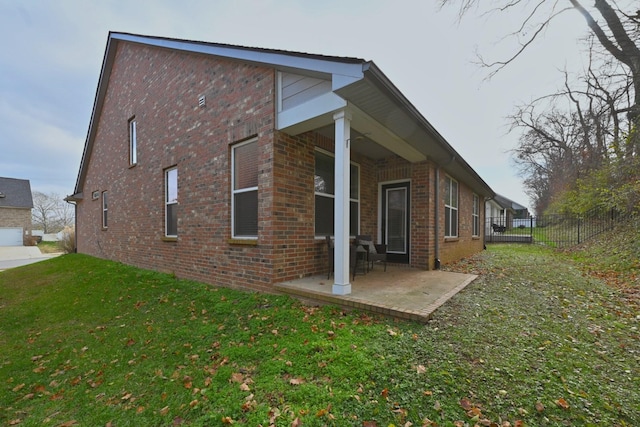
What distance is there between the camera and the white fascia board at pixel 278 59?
3.57 meters

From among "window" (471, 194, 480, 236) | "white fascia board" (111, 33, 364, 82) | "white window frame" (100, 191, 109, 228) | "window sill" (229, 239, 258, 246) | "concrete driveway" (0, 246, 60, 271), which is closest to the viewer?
"white fascia board" (111, 33, 364, 82)

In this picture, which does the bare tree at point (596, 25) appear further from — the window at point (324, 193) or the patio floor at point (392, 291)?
the patio floor at point (392, 291)

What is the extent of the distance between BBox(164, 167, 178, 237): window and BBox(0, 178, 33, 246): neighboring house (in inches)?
1502

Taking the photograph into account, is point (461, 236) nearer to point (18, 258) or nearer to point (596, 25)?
point (596, 25)

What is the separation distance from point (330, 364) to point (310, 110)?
345 centimetres

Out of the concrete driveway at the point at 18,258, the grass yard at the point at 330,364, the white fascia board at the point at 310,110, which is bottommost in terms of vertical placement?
the concrete driveway at the point at 18,258

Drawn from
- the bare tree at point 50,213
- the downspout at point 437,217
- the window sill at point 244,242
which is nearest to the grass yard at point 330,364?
the window sill at point 244,242

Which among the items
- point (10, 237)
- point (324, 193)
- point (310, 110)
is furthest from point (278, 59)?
point (10, 237)

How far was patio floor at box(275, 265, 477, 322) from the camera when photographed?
3461 millimetres

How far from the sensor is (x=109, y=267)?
28.9 feet

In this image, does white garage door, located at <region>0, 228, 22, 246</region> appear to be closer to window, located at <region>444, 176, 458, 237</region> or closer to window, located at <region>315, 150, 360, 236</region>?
window, located at <region>315, 150, 360, 236</region>

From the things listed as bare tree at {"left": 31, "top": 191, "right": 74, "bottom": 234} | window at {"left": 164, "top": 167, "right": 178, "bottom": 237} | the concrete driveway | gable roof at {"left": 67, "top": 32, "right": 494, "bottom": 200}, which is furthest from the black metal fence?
bare tree at {"left": 31, "top": 191, "right": 74, "bottom": 234}

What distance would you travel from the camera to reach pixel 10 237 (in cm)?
3103

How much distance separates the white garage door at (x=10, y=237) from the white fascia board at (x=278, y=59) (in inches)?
1564
